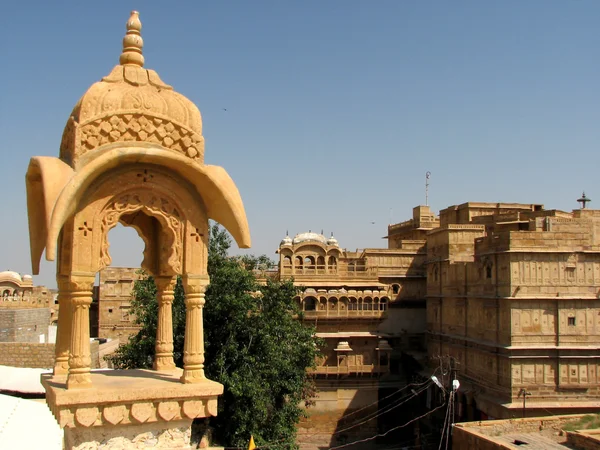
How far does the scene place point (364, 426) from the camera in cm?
2941

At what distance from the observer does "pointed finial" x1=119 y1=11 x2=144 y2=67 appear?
21.4 feet

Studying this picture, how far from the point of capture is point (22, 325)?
83.0 ft

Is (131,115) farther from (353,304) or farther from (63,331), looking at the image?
(353,304)

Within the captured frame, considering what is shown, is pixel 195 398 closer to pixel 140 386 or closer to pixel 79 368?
pixel 140 386

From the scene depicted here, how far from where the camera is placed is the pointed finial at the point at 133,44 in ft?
21.4

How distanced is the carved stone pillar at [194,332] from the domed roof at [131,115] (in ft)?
3.94

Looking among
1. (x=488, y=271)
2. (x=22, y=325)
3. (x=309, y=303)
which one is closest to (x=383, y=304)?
(x=309, y=303)

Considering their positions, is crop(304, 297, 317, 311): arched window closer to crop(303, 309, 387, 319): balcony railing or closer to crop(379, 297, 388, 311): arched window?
crop(303, 309, 387, 319): balcony railing

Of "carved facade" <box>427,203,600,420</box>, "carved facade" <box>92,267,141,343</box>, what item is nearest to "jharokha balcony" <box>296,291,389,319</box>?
"carved facade" <box>427,203,600,420</box>

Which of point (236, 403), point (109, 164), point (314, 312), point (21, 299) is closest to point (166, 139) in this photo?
point (109, 164)

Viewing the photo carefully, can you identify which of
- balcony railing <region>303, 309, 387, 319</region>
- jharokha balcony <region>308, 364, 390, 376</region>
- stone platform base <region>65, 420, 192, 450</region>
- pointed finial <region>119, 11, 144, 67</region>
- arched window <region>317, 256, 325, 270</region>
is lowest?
jharokha balcony <region>308, 364, 390, 376</region>

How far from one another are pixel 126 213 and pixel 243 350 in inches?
453

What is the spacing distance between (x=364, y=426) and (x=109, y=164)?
1017 inches

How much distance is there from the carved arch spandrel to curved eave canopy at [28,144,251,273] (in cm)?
10
